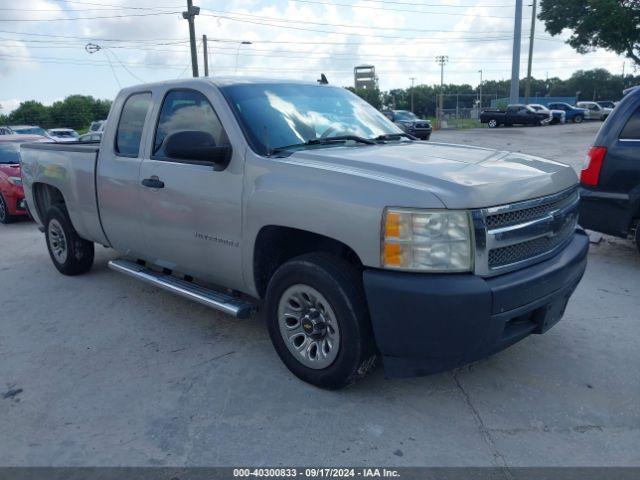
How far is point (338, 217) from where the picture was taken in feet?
10.1

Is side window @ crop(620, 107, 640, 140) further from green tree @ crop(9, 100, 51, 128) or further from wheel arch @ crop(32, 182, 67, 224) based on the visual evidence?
green tree @ crop(9, 100, 51, 128)

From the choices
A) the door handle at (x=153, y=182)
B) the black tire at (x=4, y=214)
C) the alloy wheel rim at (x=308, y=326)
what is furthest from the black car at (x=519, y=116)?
the alloy wheel rim at (x=308, y=326)

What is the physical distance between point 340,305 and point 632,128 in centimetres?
424

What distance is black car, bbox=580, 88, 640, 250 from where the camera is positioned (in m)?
5.61

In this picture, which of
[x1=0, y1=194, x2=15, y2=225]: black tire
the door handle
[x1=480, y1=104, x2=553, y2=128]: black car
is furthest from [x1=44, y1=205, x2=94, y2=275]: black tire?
[x1=480, y1=104, x2=553, y2=128]: black car

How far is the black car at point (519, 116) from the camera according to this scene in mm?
40094

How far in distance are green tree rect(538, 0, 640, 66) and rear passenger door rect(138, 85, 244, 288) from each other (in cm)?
3585

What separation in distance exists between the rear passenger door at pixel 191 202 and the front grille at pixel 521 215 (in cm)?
162

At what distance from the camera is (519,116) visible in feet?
132

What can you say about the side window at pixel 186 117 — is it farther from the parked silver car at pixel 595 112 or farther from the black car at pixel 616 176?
the parked silver car at pixel 595 112

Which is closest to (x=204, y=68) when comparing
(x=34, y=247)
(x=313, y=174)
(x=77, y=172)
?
(x=34, y=247)

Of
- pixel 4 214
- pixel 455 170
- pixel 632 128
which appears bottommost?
pixel 4 214

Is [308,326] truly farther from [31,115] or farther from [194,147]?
[31,115]

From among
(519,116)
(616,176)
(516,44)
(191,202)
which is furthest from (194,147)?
(516,44)
